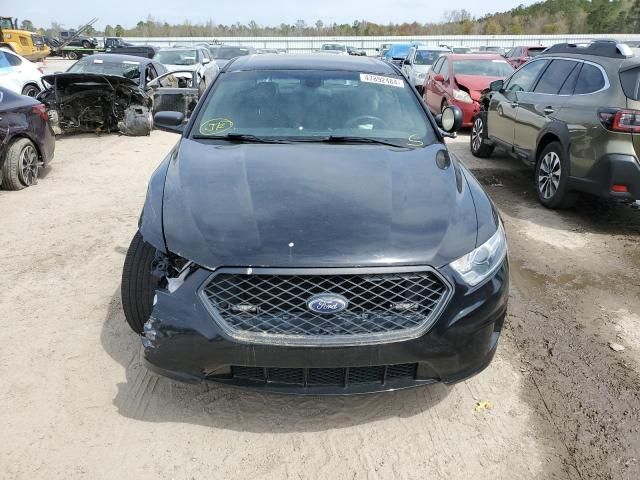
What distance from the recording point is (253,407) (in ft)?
8.77

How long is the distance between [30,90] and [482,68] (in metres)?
10.4

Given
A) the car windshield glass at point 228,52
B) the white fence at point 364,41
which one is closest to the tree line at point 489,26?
the white fence at point 364,41

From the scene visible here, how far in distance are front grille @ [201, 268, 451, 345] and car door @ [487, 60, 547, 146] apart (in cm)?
564

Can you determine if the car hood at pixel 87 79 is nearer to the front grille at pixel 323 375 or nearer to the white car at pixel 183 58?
the white car at pixel 183 58

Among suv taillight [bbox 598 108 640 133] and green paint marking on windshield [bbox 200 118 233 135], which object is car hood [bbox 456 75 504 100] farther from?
green paint marking on windshield [bbox 200 118 233 135]

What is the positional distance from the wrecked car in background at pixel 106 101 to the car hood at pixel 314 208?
7.40 metres

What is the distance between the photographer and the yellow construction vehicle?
26.8 m

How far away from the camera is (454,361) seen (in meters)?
2.34

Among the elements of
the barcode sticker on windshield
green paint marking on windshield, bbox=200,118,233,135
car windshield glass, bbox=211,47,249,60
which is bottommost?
car windshield glass, bbox=211,47,249,60

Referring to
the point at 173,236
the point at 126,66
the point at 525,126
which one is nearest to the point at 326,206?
the point at 173,236

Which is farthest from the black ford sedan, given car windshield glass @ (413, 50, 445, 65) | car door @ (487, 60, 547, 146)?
car windshield glass @ (413, 50, 445, 65)

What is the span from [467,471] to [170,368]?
139 cm

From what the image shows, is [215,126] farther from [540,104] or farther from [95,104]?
[95,104]

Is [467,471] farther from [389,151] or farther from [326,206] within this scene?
[389,151]
